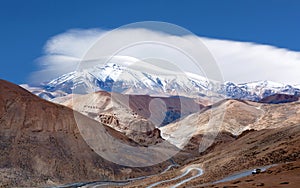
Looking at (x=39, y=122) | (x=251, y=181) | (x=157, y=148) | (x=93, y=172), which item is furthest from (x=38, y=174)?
(x=251, y=181)

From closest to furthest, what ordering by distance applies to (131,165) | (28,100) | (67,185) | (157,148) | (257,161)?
(257,161)
(67,185)
(131,165)
(28,100)
(157,148)

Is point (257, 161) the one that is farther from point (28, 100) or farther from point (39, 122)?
point (28, 100)

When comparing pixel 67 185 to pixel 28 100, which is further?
pixel 28 100

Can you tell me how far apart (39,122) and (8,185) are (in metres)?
37.6

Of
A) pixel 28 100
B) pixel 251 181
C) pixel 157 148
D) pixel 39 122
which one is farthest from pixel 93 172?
pixel 251 181

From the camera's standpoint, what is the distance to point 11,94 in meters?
153

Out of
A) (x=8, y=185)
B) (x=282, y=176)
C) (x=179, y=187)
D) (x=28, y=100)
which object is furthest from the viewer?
(x=28, y=100)

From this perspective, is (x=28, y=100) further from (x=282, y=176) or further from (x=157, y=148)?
(x=282, y=176)

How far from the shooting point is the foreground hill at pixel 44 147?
123 m

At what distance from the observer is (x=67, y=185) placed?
11912 centimetres

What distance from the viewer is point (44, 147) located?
134875 mm

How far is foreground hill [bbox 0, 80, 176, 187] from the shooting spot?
123062 mm

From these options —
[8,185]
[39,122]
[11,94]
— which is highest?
[11,94]

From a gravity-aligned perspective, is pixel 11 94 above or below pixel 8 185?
above
